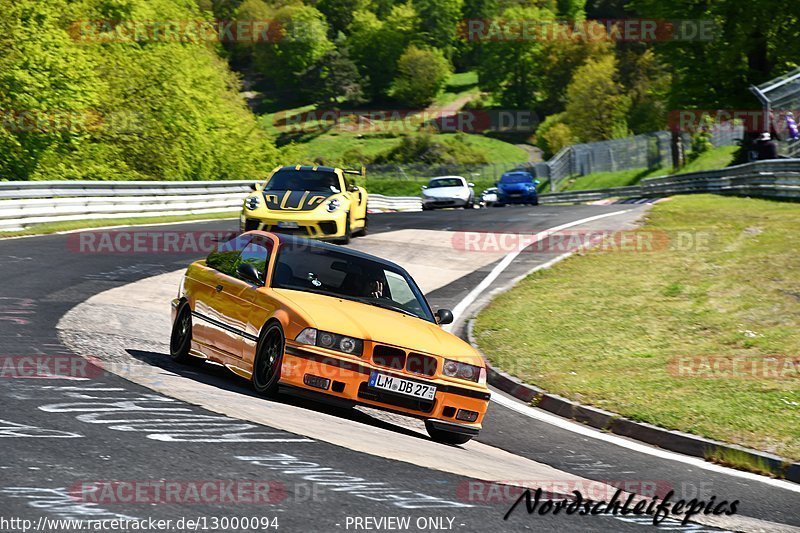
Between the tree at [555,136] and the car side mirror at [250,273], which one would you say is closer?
the car side mirror at [250,273]

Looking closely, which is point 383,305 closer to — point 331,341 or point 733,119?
point 331,341

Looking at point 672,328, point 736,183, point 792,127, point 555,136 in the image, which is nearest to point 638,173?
point 736,183

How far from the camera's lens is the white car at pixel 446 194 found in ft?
133

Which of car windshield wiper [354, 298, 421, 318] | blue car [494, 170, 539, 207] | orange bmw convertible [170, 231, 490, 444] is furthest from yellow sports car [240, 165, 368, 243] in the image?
blue car [494, 170, 539, 207]

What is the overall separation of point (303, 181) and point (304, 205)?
965 mm

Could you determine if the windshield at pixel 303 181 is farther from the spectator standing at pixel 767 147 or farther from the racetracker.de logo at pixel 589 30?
the racetracker.de logo at pixel 589 30

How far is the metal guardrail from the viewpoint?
30375mm

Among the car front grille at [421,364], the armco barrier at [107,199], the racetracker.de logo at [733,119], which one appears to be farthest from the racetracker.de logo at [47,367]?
the racetracker.de logo at [733,119]

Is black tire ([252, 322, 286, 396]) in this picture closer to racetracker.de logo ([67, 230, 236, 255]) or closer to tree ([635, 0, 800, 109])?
racetracker.de logo ([67, 230, 236, 255])

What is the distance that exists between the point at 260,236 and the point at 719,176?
30.5 meters

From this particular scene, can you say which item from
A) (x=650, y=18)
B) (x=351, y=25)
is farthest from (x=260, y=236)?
(x=351, y=25)

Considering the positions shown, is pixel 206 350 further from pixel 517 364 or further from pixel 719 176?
pixel 719 176

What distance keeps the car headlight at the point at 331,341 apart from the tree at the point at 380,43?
142 meters

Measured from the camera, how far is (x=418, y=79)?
14362 centimetres
